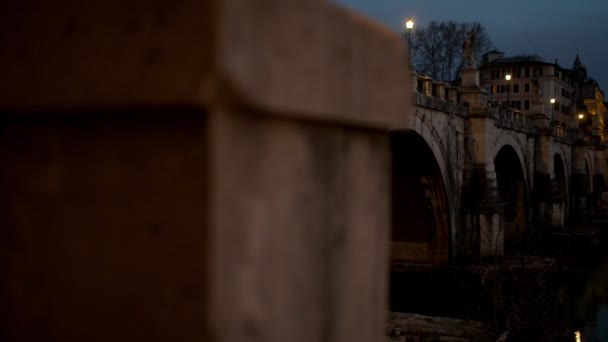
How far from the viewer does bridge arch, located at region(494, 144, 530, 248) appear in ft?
92.7

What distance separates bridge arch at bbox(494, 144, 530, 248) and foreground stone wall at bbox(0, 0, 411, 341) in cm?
2778

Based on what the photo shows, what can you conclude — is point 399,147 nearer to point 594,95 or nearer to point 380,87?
point 380,87

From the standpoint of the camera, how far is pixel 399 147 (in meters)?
18.0

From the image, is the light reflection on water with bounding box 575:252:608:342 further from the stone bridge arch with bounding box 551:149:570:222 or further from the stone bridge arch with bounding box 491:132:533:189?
the stone bridge arch with bounding box 551:149:570:222

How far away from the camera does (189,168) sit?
100cm

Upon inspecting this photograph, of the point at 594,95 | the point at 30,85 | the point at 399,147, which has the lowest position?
the point at 30,85

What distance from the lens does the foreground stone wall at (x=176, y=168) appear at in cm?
99

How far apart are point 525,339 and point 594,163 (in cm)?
3930

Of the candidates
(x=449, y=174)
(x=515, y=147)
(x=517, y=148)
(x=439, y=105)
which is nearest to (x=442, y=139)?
(x=439, y=105)

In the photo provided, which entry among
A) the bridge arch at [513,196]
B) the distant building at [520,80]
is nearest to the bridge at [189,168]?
the bridge arch at [513,196]

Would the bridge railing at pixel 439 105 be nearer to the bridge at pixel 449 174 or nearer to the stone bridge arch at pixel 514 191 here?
the bridge at pixel 449 174

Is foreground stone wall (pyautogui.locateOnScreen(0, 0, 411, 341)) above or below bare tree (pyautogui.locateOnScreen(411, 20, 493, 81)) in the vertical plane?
below

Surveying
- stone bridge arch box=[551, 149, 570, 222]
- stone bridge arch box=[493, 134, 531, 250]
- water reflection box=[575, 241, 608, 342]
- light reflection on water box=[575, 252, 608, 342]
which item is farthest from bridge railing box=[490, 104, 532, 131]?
stone bridge arch box=[551, 149, 570, 222]

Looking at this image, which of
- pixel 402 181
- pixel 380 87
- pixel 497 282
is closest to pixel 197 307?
pixel 380 87
